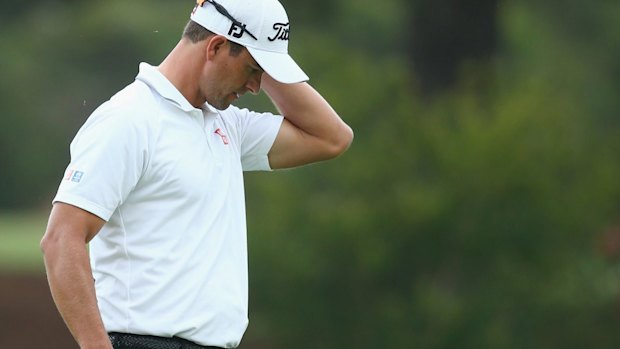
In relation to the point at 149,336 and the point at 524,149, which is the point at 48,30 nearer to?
the point at 524,149

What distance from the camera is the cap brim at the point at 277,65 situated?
174 inches

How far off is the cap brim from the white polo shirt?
0.88 feet

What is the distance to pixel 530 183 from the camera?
33.1 feet

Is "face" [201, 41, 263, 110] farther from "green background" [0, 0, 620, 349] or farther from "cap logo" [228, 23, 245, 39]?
"green background" [0, 0, 620, 349]

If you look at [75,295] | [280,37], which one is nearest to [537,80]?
[280,37]

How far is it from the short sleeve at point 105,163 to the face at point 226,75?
358 mm

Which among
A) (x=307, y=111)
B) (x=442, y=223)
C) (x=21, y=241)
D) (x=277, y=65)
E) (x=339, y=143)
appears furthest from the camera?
(x=21, y=241)

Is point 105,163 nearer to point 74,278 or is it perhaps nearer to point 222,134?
point 74,278

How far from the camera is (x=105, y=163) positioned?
13.3ft

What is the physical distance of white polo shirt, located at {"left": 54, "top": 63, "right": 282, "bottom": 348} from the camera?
13.4ft

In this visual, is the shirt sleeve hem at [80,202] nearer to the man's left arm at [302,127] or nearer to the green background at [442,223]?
the man's left arm at [302,127]

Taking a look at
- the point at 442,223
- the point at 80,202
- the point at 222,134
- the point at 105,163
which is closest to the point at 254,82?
the point at 222,134

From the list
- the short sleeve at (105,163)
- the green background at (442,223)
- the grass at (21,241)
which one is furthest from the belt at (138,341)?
the grass at (21,241)

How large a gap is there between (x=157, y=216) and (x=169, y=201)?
0.06 metres
